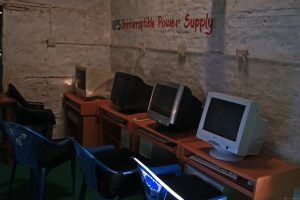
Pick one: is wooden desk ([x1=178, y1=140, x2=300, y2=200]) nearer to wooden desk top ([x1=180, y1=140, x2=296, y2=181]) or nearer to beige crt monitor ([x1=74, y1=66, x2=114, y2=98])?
wooden desk top ([x1=180, y1=140, x2=296, y2=181])

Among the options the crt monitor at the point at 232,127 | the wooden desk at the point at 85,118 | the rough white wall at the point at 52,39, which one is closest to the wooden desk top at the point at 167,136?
the crt monitor at the point at 232,127

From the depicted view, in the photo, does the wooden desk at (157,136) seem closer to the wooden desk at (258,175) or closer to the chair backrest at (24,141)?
the wooden desk at (258,175)

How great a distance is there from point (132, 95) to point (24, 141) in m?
1.27

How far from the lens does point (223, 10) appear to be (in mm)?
2854

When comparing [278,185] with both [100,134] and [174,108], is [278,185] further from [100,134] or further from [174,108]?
[100,134]

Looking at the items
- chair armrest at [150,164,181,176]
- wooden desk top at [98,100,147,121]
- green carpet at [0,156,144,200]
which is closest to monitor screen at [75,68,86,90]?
wooden desk top at [98,100,147,121]

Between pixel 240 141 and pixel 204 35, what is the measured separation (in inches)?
51.8

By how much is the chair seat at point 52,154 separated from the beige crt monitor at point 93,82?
1.38 meters

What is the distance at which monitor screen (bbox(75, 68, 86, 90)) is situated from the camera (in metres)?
4.18

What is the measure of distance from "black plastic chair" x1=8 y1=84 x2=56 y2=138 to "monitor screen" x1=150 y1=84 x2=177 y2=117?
1452 mm

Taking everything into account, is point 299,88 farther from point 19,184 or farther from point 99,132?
point 19,184

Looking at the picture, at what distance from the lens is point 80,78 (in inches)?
168

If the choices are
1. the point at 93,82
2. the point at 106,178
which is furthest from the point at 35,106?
the point at 106,178

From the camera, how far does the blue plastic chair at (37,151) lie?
8.19ft
